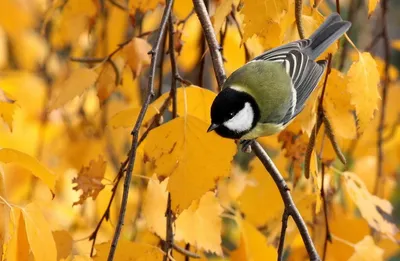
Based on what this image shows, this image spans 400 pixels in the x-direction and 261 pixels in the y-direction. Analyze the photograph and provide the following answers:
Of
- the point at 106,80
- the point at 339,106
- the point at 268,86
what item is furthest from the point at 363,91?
the point at 106,80

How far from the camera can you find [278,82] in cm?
108

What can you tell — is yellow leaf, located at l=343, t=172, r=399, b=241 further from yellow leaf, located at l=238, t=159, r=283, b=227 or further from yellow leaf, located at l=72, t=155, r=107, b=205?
yellow leaf, located at l=72, t=155, r=107, b=205

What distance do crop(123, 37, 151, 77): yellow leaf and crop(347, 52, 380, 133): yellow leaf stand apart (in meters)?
0.34

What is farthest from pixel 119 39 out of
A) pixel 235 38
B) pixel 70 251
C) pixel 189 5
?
pixel 70 251

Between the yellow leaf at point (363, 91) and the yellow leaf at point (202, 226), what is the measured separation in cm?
23

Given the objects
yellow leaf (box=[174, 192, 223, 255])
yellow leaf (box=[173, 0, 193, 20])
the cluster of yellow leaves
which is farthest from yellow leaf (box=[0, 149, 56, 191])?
yellow leaf (box=[173, 0, 193, 20])

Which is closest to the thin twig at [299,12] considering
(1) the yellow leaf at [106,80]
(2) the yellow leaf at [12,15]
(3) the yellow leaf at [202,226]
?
(3) the yellow leaf at [202,226]

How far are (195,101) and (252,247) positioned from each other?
0.27 meters

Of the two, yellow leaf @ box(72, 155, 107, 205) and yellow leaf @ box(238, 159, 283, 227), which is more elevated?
yellow leaf @ box(72, 155, 107, 205)

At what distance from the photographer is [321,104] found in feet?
2.94

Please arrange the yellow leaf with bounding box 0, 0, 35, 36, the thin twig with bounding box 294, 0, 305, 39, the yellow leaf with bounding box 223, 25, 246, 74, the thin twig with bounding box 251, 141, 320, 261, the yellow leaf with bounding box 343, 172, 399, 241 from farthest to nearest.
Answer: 1. the yellow leaf with bounding box 0, 0, 35, 36
2. the yellow leaf with bounding box 223, 25, 246, 74
3. the yellow leaf with bounding box 343, 172, 399, 241
4. the thin twig with bounding box 294, 0, 305, 39
5. the thin twig with bounding box 251, 141, 320, 261

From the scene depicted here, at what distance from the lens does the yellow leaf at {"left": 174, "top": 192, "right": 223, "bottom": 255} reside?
3.16 ft

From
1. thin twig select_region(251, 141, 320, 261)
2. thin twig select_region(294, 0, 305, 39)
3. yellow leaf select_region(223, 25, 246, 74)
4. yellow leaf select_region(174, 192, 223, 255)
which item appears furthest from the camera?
yellow leaf select_region(223, 25, 246, 74)

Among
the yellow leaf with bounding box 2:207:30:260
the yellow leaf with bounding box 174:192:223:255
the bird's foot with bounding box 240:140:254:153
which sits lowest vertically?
the yellow leaf with bounding box 174:192:223:255
